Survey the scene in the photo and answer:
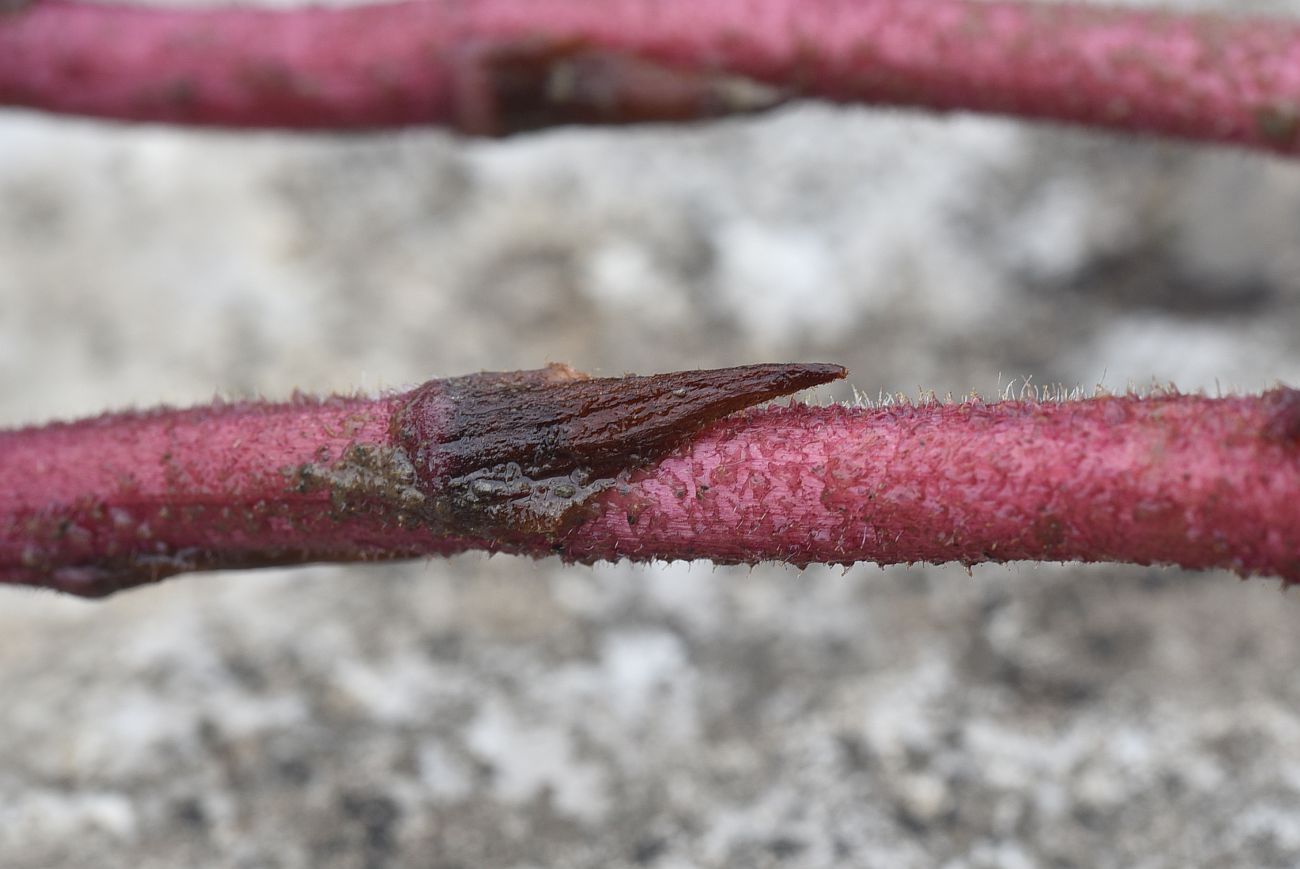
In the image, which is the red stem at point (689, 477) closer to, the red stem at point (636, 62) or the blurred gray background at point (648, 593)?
the blurred gray background at point (648, 593)

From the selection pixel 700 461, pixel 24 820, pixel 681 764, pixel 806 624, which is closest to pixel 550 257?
pixel 806 624

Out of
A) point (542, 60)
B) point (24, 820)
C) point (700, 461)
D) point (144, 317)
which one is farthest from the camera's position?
point (144, 317)

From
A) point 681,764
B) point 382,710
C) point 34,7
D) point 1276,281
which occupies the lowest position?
point 681,764

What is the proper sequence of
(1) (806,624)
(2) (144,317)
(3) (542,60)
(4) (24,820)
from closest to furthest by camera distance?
(4) (24,820)
(3) (542,60)
(1) (806,624)
(2) (144,317)

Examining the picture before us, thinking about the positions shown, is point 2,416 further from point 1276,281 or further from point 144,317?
point 1276,281

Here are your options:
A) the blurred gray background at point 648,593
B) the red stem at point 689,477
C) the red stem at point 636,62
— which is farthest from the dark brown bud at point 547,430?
the red stem at point 636,62

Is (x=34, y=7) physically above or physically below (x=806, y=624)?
above

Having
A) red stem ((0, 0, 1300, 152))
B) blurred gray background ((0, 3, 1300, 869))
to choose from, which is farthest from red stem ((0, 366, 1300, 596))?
red stem ((0, 0, 1300, 152))

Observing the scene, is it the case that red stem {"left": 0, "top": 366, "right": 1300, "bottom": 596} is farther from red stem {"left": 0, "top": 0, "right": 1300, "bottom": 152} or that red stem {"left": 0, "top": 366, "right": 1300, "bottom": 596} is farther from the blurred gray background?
red stem {"left": 0, "top": 0, "right": 1300, "bottom": 152}
